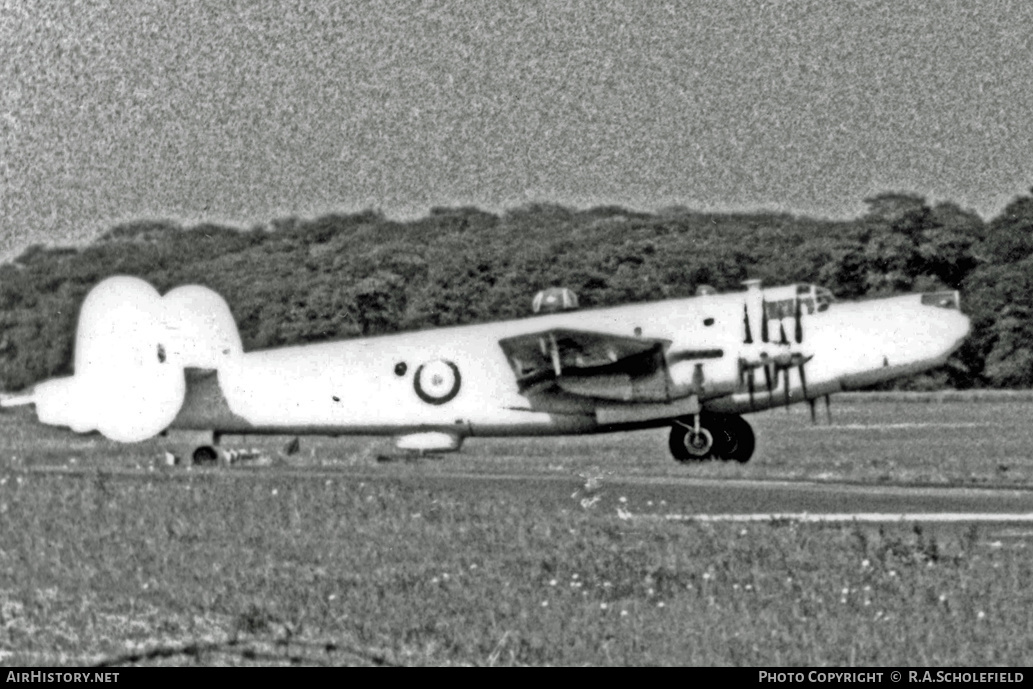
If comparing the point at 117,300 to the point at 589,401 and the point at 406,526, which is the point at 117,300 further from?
the point at 589,401

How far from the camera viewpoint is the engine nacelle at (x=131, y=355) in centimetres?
1912

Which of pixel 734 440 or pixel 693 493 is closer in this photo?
pixel 693 493

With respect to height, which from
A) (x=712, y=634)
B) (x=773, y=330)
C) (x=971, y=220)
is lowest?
(x=712, y=634)

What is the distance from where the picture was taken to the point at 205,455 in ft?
96.4

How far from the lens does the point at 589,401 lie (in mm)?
28188

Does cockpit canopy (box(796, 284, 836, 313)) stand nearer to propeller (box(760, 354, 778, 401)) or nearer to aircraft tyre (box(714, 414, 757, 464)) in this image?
propeller (box(760, 354, 778, 401))

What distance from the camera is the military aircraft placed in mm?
27078

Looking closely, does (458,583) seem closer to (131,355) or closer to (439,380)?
(131,355)

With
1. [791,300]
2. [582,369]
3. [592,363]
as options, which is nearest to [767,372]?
[791,300]

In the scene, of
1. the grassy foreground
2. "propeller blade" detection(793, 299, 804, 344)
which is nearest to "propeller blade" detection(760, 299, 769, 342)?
"propeller blade" detection(793, 299, 804, 344)

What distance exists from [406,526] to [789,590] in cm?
540

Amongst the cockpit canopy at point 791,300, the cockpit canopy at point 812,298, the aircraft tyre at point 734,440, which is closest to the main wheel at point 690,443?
the aircraft tyre at point 734,440

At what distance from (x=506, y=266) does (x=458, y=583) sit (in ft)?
43.7
